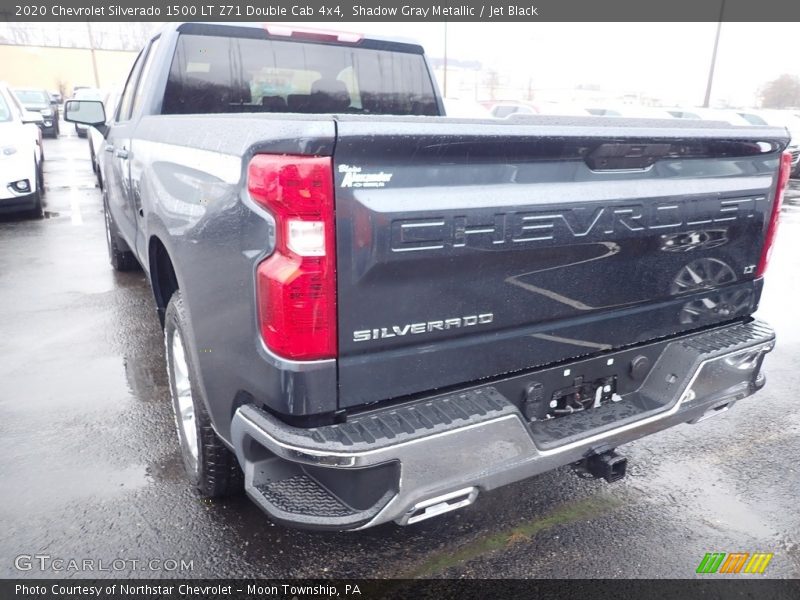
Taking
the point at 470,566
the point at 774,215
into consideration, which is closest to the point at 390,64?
the point at 774,215

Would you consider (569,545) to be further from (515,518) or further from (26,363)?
(26,363)

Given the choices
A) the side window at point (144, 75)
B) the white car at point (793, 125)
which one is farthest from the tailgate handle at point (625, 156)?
the white car at point (793, 125)

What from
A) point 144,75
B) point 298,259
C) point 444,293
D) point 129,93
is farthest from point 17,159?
point 444,293

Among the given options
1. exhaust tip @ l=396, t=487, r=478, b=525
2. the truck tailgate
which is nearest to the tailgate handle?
the truck tailgate

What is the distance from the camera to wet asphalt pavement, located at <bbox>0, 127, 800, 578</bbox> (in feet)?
8.02

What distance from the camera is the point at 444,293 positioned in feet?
6.43

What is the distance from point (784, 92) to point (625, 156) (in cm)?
6398

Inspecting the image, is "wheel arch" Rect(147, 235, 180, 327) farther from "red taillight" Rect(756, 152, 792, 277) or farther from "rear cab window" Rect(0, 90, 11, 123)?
"rear cab window" Rect(0, 90, 11, 123)

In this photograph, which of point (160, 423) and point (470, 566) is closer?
point (470, 566)

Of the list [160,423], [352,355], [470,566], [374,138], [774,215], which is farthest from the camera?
[160,423]

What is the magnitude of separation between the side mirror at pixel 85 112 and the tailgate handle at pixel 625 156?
156 inches

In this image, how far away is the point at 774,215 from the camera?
2693 millimetres

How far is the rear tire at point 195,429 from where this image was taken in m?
2.43

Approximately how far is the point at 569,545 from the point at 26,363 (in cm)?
360
